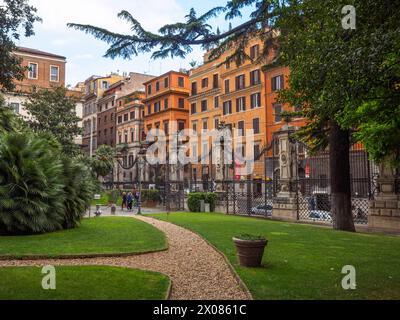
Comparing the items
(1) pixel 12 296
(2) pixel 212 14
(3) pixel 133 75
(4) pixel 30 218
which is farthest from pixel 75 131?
(3) pixel 133 75

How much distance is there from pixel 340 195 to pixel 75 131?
2905 cm

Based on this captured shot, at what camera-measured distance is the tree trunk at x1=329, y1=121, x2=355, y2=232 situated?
53.5 ft

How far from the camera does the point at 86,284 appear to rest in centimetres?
690

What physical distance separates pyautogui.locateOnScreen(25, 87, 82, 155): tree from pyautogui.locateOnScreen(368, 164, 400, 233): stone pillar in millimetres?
27109

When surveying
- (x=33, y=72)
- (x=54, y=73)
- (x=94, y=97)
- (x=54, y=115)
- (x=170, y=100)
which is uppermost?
(x=94, y=97)

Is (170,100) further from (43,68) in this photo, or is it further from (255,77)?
(255,77)

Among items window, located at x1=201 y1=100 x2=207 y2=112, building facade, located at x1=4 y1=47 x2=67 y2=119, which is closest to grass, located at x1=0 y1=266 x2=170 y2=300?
building facade, located at x1=4 y1=47 x2=67 y2=119

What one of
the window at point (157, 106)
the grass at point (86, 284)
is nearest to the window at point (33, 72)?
the window at point (157, 106)

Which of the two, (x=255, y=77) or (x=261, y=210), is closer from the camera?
(x=261, y=210)

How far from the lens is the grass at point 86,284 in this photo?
6172 millimetres

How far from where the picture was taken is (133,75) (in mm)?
81812

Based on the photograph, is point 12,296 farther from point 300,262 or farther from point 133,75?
point 133,75

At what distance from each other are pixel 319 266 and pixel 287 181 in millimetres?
12936

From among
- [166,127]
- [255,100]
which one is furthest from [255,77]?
[166,127]
